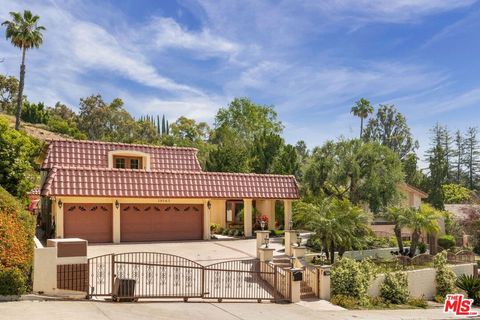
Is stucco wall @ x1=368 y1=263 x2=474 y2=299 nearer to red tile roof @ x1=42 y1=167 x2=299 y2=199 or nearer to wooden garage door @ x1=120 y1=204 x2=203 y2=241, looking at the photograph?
red tile roof @ x1=42 y1=167 x2=299 y2=199

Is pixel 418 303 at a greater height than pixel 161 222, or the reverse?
pixel 161 222

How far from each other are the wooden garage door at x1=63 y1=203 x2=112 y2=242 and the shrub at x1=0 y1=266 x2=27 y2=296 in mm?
13126

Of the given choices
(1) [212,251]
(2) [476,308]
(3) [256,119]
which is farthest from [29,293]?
(3) [256,119]

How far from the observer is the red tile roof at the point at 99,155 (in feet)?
92.7

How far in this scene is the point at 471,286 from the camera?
22109 millimetres

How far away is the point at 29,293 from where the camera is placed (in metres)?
12.3

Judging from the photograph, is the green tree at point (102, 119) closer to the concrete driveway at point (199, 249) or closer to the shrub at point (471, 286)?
the concrete driveway at point (199, 249)

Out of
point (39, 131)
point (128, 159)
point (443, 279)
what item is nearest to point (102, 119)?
point (39, 131)

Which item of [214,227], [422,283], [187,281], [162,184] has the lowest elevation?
[422,283]

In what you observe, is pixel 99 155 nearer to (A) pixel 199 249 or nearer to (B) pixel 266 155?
(A) pixel 199 249

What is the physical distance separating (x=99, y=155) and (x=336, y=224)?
16.8 metres

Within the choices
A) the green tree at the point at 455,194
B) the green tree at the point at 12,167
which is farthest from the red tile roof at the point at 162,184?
the green tree at the point at 455,194

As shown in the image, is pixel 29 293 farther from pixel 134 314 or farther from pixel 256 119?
pixel 256 119

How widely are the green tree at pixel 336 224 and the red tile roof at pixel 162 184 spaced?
8.13 meters
